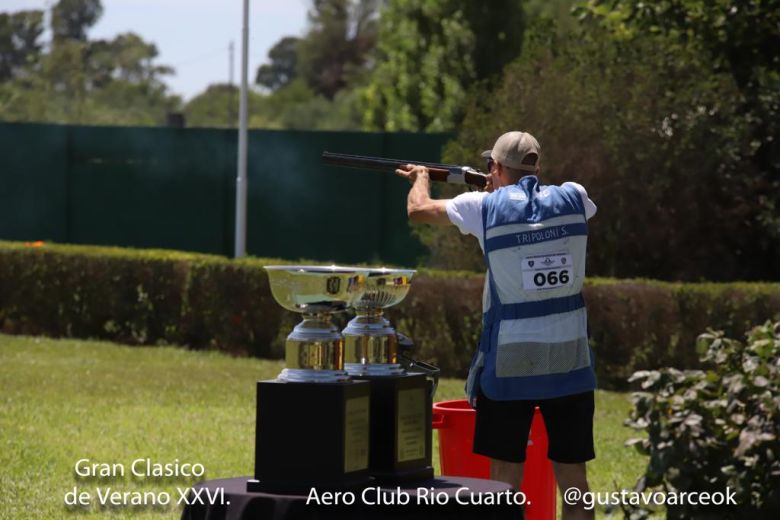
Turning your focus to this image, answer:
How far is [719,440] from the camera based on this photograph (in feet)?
15.4

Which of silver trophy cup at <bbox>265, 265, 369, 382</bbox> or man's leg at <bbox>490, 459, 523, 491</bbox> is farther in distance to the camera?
man's leg at <bbox>490, 459, 523, 491</bbox>

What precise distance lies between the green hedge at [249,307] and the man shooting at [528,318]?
20.3ft

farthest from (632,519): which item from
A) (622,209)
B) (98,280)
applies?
(98,280)

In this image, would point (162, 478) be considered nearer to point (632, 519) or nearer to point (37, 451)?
point (37, 451)

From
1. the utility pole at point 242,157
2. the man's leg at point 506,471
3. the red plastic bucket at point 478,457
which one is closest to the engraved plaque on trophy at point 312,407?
the man's leg at point 506,471

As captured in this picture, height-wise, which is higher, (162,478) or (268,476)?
(268,476)

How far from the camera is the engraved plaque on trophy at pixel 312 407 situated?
178 inches

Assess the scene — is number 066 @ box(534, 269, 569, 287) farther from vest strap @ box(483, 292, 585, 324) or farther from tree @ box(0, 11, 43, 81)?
tree @ box(0, 11, 43, 81)

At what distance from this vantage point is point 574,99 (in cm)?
1498

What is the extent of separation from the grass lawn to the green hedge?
50 centimetres

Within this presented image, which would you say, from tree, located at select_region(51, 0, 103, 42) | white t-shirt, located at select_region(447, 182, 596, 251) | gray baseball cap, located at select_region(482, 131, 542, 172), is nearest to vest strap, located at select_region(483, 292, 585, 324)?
white t-shirt, located at select_region(447, 182, 596, 251)

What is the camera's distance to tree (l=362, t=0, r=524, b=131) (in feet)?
90.2

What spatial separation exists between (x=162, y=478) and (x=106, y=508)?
2.85 ft

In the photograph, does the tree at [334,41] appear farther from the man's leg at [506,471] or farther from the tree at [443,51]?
the man's leg at [506,471]
